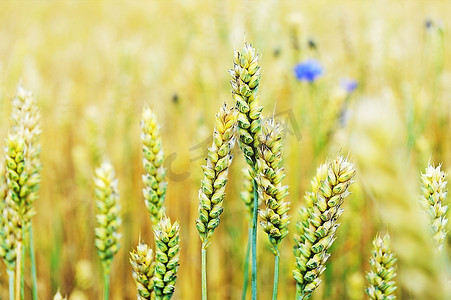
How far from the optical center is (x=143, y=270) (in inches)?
25.4

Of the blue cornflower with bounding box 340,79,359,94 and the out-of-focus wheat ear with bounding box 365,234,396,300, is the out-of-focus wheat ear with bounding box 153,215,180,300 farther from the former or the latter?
the blue cornflower with bounding box 340,79,359,94

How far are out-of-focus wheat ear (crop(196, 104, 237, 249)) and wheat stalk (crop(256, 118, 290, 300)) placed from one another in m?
0.05

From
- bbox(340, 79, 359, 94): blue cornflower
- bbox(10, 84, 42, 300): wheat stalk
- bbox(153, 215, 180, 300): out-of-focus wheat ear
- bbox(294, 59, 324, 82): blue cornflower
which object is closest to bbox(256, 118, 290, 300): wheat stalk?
bbox(153, 215, 180, 300): out-of-focus wheat ear

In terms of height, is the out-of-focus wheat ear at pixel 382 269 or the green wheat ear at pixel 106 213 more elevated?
the green wheat ear at pixel 106 213

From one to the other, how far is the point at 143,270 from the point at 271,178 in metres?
0.24

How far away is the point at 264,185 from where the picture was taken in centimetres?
60

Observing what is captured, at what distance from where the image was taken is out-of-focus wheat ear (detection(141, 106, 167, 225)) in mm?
735

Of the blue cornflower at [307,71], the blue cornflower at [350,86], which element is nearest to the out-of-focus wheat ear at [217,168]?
the blue cornflower at [307,71]

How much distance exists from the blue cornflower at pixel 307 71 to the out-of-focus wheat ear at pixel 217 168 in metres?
0.96

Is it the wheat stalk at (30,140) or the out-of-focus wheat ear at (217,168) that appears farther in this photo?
the wheat stalk at (30,140)

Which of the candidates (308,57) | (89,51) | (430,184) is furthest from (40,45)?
(430,184)

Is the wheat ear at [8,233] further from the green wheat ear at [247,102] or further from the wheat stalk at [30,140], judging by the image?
the green wheat ear at [247,102]

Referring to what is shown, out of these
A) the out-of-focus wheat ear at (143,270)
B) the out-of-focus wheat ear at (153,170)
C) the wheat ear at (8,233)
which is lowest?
the out-of-focus wheat ear at (143,270)

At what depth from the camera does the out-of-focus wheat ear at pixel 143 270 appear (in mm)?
641
